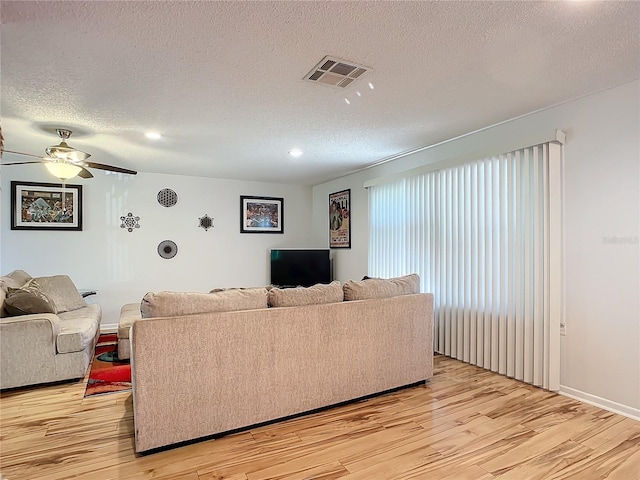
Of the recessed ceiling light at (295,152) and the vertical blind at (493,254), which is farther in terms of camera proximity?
the recessed ceiling light at (295,152)

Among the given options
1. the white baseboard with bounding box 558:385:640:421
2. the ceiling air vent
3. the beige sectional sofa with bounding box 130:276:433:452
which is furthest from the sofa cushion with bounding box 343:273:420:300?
the ceiling air vent

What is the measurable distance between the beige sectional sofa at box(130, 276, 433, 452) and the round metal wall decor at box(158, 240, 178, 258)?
3.77m

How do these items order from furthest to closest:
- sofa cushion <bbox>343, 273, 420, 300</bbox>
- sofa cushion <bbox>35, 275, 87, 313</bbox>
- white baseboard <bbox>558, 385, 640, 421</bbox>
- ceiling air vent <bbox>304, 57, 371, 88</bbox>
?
sofa cushion <bbox>35, 275, 87, 313</bbox>, sofa cushion <bbox>343, 273, 420, 300</bbox>, white baseboard <bbox>558, 385, 640, 421</bbox>, ceiling air vent <bbox>304, 57, 371, 88</bbox>

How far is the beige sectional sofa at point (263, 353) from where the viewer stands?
2188 millimetres

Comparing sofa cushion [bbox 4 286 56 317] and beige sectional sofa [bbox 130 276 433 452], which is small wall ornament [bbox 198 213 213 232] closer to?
sofa cushion [bbox 4 286 56 317]

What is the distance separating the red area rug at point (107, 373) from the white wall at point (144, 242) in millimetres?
1420

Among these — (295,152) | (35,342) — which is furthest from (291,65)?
(35,342)

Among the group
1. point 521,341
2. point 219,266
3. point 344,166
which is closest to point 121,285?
point 219,266

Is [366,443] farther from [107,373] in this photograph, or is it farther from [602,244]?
[107,373]

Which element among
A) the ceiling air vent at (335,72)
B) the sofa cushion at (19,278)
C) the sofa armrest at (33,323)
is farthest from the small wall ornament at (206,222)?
the ceiling air vent at (335,72)

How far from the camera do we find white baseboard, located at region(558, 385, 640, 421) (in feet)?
8.50

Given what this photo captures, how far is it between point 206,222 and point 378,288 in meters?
3.92

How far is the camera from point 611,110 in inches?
107

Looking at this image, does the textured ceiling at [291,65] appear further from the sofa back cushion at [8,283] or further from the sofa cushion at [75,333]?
the sofa cushion at [75,333]
